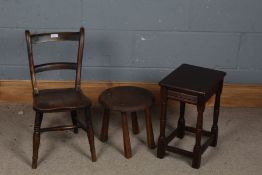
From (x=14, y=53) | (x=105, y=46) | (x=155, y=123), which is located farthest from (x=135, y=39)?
(x=14, y=53)

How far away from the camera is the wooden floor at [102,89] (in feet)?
11.5

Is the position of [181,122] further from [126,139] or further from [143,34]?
[143,34]

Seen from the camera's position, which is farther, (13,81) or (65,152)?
(13,81)

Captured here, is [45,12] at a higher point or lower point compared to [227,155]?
higher

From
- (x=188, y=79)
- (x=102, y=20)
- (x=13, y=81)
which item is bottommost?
(x=13, y=81)

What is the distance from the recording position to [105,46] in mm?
3379

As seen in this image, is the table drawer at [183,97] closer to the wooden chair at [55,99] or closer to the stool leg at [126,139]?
the stool leg at [126,139]

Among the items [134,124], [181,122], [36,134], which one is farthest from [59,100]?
[181,122]

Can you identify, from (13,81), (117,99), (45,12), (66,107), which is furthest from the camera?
(13,81)

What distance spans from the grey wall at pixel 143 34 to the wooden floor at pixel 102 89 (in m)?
0.05

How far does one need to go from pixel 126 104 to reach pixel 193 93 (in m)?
0.44

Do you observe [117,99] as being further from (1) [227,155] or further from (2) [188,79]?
(1) [227,155]

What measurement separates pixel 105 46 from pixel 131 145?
784mm

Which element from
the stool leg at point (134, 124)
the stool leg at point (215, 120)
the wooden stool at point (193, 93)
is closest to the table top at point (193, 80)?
the wooden stool at point (193, 93)
